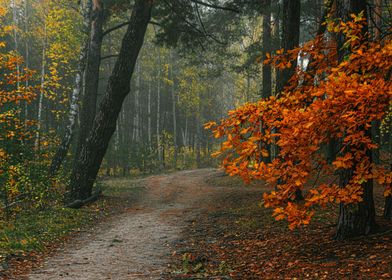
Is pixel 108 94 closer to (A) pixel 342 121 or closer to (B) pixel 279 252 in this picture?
(B) pixel 279 252

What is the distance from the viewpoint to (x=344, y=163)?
4.09 metres

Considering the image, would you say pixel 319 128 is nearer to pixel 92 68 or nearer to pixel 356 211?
pixel 356 211

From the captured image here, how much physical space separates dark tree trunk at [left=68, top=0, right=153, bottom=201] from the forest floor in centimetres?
209

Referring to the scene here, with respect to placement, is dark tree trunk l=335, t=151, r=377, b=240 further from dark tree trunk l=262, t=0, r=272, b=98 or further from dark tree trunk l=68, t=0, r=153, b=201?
dark tree trunk l=262, t=0, r=272, b=98

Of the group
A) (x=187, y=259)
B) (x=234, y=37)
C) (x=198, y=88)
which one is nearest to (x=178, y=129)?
(x=198, y=88)

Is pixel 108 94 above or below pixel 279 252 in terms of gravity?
above

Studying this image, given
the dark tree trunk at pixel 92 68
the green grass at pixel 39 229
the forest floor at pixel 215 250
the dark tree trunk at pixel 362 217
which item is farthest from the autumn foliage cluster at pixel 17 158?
the dark tree trunk at pixel 362 217

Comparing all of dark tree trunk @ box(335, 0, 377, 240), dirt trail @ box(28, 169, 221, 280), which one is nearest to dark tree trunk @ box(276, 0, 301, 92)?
dark tree trunk @ box(335, 0, 377, 240)

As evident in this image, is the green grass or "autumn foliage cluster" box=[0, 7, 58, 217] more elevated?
"autumn foliage cluster" box=[0, 7, 58, 217]

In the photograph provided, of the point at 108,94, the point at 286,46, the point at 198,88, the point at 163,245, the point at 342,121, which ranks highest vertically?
the point at 198,88

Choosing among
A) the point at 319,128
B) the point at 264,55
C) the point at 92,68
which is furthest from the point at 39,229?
the point at 264,55

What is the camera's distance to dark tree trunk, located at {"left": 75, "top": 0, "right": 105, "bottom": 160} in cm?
1395

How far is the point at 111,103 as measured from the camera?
12.6m

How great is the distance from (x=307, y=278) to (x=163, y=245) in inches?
144
